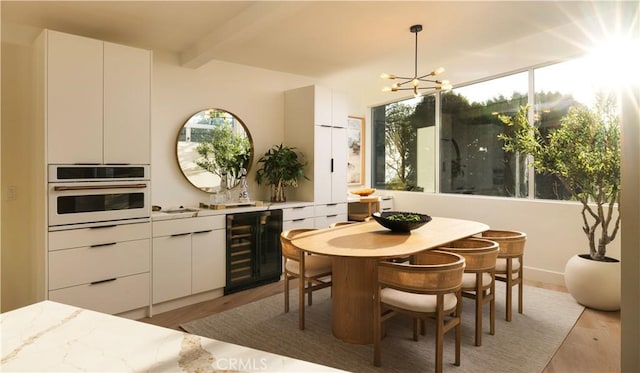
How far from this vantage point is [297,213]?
4504 millimetres

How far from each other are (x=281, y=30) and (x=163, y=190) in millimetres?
2142

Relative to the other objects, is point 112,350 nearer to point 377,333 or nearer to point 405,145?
point 377,333

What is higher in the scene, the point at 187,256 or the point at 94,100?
the point at 94,100

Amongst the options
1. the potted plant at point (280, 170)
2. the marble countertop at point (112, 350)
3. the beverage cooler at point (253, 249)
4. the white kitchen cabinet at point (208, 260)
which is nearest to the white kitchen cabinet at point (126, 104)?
the white kitchen cabinet at point (208, 260)

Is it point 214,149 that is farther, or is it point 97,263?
point 214,149

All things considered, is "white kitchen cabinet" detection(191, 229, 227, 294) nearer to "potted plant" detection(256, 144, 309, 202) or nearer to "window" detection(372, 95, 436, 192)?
"potted plant" detection(256, 144, 309, 202)

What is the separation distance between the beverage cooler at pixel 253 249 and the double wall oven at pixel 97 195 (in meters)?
0.95

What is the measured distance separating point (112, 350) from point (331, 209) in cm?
408

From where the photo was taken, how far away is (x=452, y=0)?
307 centimetres

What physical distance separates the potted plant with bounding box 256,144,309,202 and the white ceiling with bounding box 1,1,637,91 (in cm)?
121

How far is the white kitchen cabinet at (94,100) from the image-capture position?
286cm

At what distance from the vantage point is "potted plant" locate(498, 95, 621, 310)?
3.22 m

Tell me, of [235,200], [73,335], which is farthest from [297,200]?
[73,335]

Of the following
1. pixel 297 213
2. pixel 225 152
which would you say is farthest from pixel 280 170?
pixel 225 152
